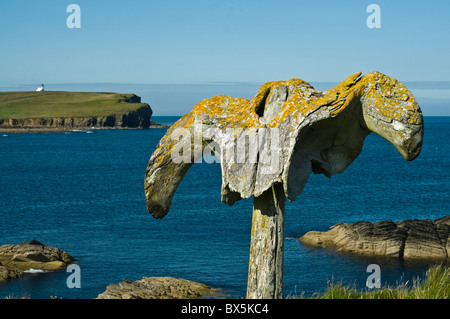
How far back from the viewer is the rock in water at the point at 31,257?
4012 cm

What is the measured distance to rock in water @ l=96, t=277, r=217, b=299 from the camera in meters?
28.6

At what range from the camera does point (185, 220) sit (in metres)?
58.8

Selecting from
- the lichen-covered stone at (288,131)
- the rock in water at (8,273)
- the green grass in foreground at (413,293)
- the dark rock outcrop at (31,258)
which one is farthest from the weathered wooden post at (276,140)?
the dark rock outcrop at (31,258)

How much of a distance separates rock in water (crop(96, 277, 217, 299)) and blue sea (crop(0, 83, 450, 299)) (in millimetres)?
2074

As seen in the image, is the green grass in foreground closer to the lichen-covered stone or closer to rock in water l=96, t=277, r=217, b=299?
the lichen-covered stone

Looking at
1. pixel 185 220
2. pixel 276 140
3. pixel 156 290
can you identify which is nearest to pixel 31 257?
pixel 156 290

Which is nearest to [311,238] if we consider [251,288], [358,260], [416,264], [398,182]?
[358,260]

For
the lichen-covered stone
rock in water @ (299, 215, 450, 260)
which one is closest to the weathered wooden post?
the lichen-covered stone

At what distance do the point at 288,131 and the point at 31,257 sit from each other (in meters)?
35.4

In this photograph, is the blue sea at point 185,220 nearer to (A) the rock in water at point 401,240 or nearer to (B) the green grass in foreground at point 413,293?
(B) the green grass in foreground at point 413,293

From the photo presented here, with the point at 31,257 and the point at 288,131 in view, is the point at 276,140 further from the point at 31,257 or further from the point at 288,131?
the point at 31,257

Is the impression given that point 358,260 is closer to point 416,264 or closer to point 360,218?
point 416,264

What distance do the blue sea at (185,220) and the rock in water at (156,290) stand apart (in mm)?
2074

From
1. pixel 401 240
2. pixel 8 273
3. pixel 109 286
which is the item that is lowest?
pixel 8 273
